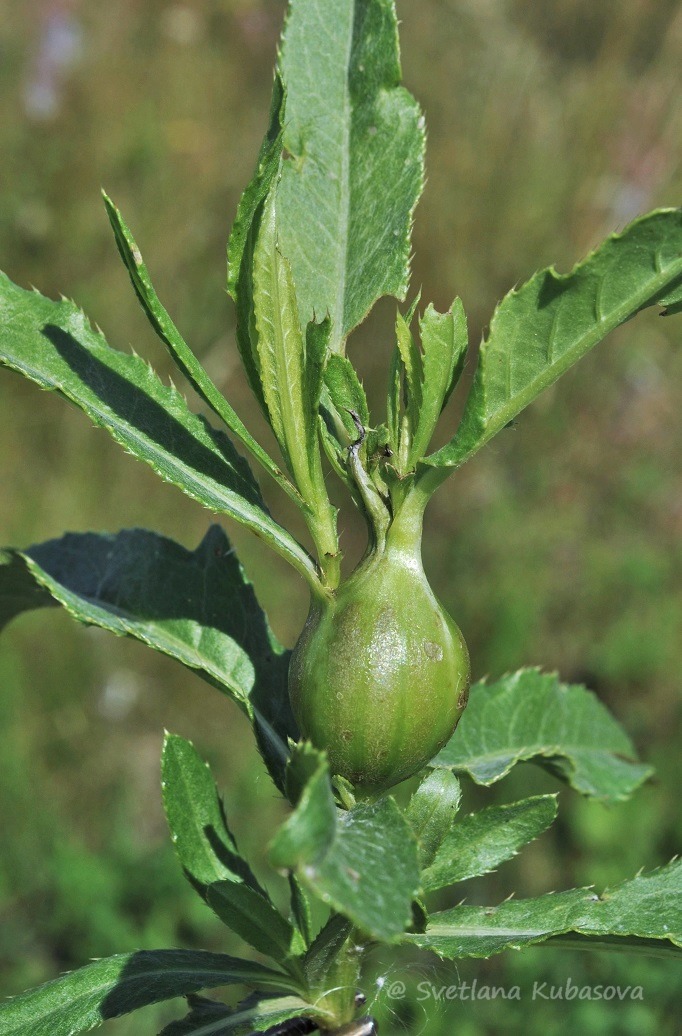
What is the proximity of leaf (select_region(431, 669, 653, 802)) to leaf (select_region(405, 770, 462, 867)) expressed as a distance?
0.99 ft

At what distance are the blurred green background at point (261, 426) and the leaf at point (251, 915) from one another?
9.05 ft

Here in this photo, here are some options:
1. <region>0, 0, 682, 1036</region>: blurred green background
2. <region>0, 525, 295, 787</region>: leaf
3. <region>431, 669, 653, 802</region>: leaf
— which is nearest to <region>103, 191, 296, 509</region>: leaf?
<region>0, 525, 295, 787</region>: leaf

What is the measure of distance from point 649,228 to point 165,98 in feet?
18.2

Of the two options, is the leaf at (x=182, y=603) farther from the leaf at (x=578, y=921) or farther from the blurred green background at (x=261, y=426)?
the blurred green background at (x=261, y=426)

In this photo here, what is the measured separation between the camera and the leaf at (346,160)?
3.79 ft

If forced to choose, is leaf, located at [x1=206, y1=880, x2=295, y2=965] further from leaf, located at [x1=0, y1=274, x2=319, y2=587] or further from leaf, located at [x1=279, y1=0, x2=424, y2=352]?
leaf, located at [x1=279, y1=0, x2=424, y2=352]

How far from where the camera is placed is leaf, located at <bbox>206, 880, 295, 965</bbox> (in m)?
1.04

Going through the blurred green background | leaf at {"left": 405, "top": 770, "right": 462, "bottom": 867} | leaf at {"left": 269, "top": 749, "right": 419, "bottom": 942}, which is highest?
leaf at {"left": 269, "top": 749, "right": 419, "bottom": 942}

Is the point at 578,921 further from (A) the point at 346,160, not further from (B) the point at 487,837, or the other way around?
(A) the point at 346,160

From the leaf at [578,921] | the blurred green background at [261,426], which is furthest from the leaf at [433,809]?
the blurred green background at [261,426]

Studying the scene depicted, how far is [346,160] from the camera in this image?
120cm

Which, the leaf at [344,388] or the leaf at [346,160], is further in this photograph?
the leaf at [346,160]

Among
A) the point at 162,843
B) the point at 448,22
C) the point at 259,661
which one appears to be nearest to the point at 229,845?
the point at 259,661

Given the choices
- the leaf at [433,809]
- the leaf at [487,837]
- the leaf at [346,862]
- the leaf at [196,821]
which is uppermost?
the leaf at [346,862]
